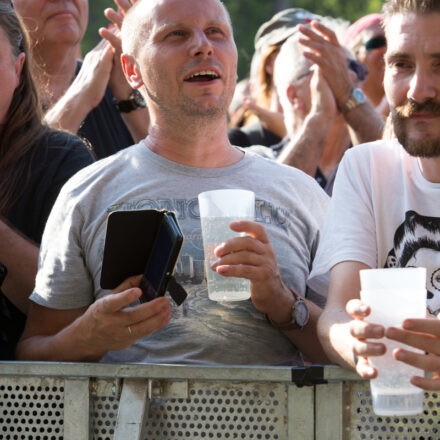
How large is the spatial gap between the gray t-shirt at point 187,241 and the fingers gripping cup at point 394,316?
0.77m

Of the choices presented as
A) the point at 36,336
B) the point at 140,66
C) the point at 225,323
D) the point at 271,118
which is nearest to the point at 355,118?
the point at 271,118

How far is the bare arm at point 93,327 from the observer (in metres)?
2.46

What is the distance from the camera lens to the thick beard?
270 centimetres

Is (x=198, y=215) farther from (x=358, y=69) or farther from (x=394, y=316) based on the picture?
(x=358, y=69)

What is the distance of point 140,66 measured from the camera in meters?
3.36

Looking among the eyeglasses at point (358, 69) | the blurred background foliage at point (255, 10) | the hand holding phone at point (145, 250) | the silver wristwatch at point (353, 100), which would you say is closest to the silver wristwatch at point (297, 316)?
the hand holding phone at point (145, 250)

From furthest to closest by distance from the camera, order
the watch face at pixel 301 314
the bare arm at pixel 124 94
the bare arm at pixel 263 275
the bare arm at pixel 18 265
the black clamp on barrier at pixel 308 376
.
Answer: the bare arm at pixel 124 94 < the bare arm at pixel 18 265 < the watch face at pixel 301 314 < the bare arm at pixel 263 275 < the black clamp on barrier at pixel 308 376

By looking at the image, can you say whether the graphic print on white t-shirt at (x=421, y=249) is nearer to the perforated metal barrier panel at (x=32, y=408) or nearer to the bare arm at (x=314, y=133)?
the perforated metal barrier panel at (x=32, y=408)

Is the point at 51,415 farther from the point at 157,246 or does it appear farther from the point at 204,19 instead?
the point at 204,19

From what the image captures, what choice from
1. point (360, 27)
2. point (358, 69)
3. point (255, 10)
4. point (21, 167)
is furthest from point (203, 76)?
point (255, 10)

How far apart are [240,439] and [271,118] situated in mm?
3407

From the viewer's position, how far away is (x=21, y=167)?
11.2ft

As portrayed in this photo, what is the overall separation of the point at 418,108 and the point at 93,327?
3.91 ft

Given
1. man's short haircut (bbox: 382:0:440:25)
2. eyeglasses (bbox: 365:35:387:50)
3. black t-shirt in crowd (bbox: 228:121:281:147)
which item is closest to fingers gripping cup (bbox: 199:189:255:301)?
man's short haircut (bbox: 382:0:440:25)
